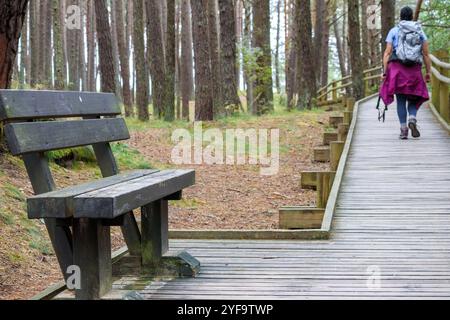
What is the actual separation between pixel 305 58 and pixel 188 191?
10.8 metres

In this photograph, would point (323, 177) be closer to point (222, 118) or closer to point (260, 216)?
point (260, 216)

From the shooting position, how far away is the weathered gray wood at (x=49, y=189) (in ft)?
12.7

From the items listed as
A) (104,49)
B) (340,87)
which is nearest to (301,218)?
(104,49)

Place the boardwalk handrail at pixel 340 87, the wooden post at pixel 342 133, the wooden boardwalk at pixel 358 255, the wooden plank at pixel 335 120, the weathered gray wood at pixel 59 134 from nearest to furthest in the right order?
the weathered gray wood at pixel 59 134 < the wooden boardwalk at pixel 358 255 < the wooden post at pixel 342 133 < the wooden plank at pixel 335 120 < the boardwalk handrail at pixel 340 87

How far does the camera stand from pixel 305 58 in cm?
2042

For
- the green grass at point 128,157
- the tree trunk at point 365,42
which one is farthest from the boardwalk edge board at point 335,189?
the tree trunk at point 365,42

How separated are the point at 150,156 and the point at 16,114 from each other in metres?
8.59

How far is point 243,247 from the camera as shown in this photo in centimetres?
549

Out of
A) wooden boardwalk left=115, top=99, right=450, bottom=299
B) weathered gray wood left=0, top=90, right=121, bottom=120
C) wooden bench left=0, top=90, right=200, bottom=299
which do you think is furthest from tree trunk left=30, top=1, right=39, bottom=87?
wooden bench left=0, top=90, right=200, bottom=299

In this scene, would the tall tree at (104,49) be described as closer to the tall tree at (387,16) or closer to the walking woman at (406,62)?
the tall tree at (387,16)

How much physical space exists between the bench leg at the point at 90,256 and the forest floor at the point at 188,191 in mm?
2058

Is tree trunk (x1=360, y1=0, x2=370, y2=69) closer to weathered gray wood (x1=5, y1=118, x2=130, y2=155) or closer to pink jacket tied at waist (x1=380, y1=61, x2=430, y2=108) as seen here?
pink jacket tied at waist (x1=380, y1=61, x2=430, y2=108)

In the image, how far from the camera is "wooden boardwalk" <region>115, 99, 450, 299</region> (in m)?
4.16

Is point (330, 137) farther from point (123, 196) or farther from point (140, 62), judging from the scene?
point (140, 62)
